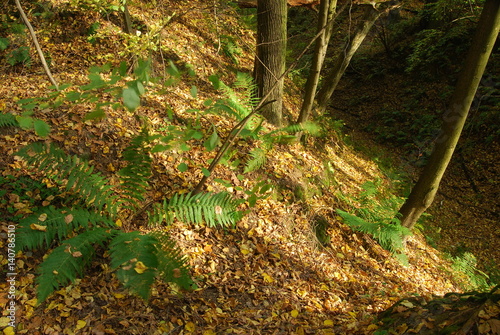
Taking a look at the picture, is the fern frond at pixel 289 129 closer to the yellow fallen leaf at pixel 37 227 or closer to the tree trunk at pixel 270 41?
the tree trunk at pixel 270 41

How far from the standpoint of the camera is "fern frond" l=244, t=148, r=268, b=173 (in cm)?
421

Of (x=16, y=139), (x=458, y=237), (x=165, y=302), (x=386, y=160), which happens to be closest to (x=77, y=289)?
(x=165, y=302)

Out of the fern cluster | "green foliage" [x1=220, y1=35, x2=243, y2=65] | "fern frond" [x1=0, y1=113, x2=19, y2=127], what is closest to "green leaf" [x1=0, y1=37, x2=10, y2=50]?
"fern frond" [x1=0, y1=113, x2=19, y2=127]

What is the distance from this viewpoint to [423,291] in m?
4.14

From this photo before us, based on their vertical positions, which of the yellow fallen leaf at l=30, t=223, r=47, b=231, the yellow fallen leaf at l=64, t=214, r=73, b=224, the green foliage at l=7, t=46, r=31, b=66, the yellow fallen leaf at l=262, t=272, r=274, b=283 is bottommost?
the yellow fallen leaf at l=262, t=272, r=274, b=283

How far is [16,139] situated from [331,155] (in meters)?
5.44

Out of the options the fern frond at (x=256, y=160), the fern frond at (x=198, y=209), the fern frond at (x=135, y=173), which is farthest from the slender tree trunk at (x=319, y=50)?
the fern frond at (x=135, y=173)

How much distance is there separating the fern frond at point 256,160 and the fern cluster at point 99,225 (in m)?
0.99

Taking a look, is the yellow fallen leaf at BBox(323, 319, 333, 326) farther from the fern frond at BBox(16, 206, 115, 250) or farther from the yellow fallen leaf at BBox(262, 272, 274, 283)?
the fern frond at BBox(16, 206, 115, 250)

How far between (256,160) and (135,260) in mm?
2233

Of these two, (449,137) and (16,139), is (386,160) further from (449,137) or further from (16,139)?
(16,139)

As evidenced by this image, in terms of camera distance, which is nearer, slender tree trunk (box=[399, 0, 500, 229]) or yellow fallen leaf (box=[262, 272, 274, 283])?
yellow fallen leaf (box=[262, 272, 274, 283])

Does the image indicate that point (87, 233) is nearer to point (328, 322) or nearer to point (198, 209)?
point (198, 209)

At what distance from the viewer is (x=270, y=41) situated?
500cm
